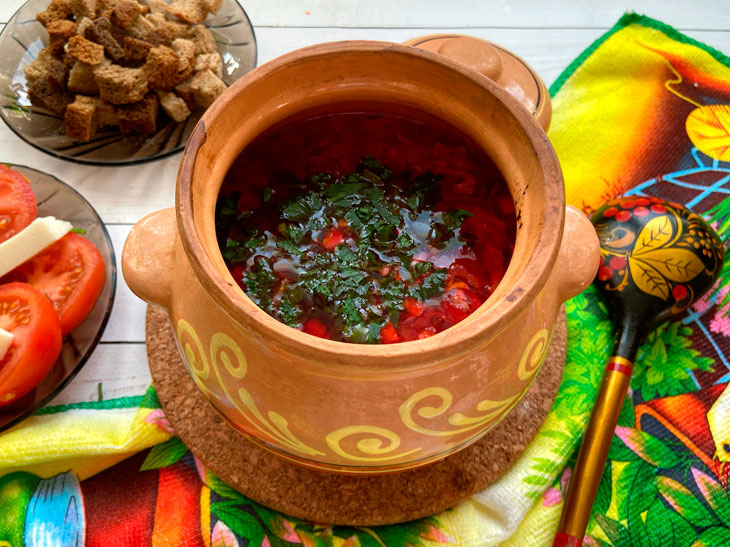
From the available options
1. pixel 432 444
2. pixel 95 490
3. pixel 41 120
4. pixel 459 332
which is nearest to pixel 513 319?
pixel 459 332

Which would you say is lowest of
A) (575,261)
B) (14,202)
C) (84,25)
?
(14,202)

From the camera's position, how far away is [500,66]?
1.40m

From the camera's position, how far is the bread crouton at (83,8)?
165cm

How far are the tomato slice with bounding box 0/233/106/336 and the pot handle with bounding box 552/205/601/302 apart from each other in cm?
88

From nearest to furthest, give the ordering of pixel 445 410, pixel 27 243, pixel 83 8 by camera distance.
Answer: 1. pixel 445 410
2. pixel 27 243
3. pixel 83 8

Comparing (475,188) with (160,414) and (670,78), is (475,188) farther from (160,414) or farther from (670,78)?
(670,78)

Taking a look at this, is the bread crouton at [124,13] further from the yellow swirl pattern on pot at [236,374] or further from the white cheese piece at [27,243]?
the yellow swirl pattern on pot at [236,374]

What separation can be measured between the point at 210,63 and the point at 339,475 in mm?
1015

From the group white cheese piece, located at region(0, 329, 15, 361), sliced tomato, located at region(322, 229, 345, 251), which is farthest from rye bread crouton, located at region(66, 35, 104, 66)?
sliced tomato, located at region(322, 229, 345, 251)

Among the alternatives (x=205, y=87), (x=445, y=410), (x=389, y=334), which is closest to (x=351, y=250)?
(x=389, y=334)

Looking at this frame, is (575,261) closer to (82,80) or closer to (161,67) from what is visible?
(161,67)

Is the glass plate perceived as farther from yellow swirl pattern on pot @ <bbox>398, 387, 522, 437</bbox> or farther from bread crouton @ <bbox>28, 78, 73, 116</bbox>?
yellow swirl pattern on pot @ <bbox>398, 387, 522, 437</bbox>

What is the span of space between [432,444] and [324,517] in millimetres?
302

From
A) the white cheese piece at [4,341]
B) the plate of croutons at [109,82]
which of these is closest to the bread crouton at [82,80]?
the plate of croutons at [109,82]
